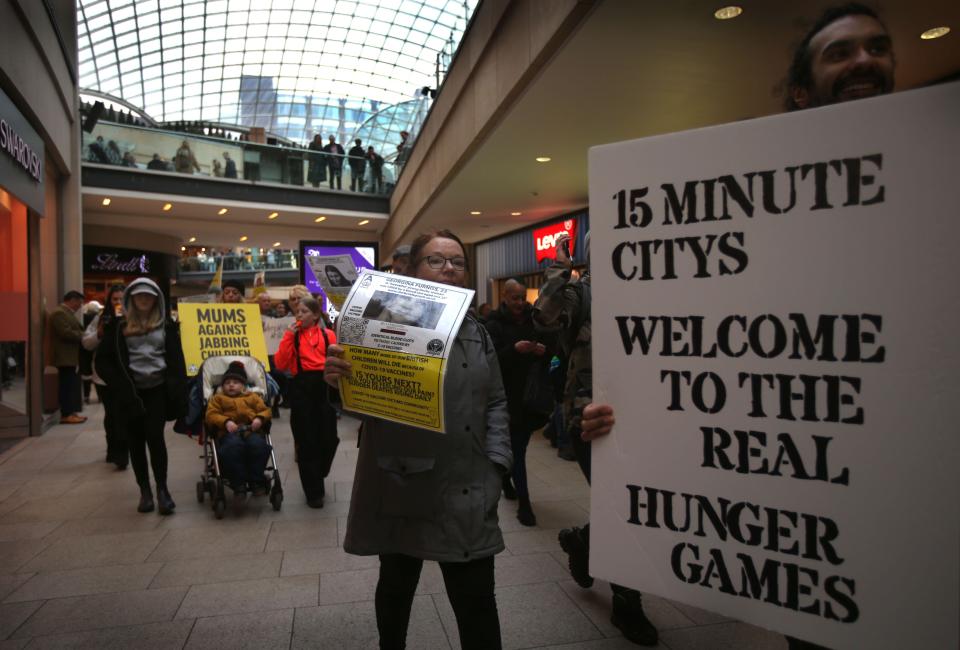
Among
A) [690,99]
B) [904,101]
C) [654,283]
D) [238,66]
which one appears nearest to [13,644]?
[654,283]

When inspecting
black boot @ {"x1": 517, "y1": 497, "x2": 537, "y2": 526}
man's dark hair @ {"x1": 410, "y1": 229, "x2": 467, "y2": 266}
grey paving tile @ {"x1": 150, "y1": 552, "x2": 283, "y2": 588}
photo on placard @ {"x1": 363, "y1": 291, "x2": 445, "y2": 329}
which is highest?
man's dark hair @ {"x1": 410, "y1": 229, "x2": 467, "y2": 266}

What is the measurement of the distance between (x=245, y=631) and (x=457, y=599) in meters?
1.56

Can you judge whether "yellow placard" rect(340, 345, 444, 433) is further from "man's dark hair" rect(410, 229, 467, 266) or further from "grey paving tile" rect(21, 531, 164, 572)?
"grey paving tile" rect(21, 531, 164, 572)

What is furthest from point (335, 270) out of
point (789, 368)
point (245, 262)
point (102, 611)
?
point (245, 262)

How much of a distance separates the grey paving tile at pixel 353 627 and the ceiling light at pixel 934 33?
239 inches

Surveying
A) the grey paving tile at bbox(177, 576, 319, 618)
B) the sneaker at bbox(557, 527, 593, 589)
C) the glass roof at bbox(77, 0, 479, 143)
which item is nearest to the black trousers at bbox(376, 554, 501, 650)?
the sneaker at bbox(557, 527, 593, 589)

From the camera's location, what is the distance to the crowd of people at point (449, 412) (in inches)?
63.3

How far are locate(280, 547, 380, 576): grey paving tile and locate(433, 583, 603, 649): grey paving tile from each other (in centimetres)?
72

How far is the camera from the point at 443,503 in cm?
210

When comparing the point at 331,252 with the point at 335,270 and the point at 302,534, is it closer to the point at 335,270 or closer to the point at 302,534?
the point at 335,270

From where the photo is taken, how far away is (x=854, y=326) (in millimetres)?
1271

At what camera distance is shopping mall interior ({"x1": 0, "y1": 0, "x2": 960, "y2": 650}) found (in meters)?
3.24

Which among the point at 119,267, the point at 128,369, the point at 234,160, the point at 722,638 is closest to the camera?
the point at 722,638

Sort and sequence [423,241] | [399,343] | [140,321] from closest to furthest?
[399,343] → [423,241] → [140,321]
